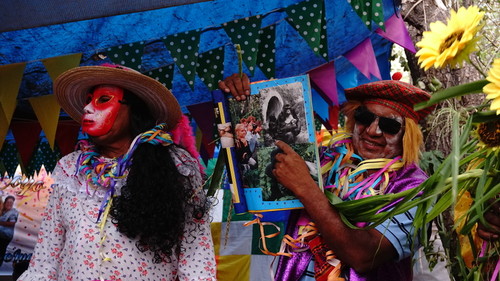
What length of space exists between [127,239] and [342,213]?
856 millimetres

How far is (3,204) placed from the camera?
26.2 feet

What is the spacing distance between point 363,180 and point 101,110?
3.85 ft

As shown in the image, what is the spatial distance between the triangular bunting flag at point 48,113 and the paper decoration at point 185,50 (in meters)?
1.27

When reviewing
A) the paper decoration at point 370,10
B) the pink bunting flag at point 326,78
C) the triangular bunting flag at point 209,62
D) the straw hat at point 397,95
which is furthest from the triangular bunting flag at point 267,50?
the straw hat at point 397,95

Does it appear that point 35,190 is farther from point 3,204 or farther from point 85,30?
point 85,30

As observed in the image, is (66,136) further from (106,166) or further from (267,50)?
(106,166)

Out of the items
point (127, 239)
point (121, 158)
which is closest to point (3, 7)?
point (121, 158)

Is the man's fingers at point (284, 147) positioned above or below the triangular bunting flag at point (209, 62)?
below

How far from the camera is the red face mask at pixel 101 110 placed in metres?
2.40

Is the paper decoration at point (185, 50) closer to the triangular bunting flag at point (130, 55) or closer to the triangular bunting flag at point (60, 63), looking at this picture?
the triangular bunting flag at point (130, 55)

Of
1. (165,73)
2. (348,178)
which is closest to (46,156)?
(165,73)

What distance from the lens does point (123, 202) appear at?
7.48 feet

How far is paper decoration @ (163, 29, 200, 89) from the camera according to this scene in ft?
10.6

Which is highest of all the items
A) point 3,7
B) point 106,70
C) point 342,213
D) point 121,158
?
point 3,7
